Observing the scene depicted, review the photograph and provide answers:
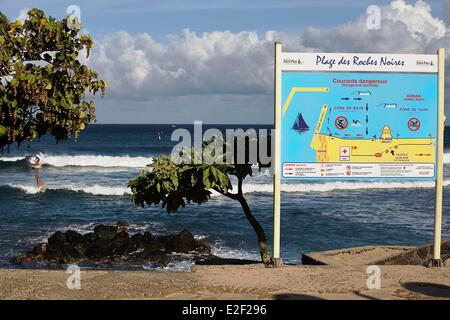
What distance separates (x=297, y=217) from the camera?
2889cm

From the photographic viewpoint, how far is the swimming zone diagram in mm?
9945

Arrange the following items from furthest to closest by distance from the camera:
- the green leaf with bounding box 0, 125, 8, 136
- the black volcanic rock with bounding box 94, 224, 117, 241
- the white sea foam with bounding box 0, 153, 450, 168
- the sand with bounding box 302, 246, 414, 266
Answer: the white sea foam with bounding box 0, 153, 450, 168
the black volcanic rock with bounding box 94, 224, 117, 241
the sand with bounding box 302, 246, 414, 266
the green leaf with bounding box 0, 125, 8, 136

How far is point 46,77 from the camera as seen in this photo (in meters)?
9.62

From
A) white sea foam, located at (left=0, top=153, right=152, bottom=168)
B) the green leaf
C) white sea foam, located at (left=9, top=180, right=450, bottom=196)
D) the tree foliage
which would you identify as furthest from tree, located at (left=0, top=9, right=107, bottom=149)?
white sea foam, located at (left=0, top=153, right=152, bottom=168)

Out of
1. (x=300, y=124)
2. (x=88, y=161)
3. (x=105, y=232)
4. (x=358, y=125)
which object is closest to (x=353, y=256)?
(x=358, y=125)

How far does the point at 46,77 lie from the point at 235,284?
4.37 metres

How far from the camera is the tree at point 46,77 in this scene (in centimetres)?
940

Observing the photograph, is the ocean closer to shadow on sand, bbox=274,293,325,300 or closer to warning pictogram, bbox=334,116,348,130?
warning pictogram, bbox=334,116,348,130

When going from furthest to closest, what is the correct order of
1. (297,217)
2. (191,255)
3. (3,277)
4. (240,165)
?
(297,217) < (191,255) < (240,165) < (3,277)

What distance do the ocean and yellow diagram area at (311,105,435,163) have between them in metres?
9.43

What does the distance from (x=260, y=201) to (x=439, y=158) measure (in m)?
24.6
